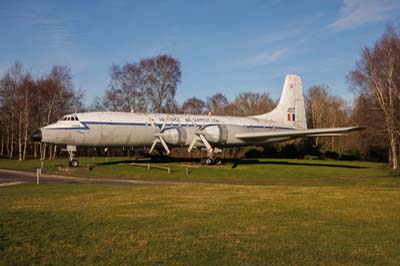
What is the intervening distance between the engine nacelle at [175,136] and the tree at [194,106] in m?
48.5

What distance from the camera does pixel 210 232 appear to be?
8758 mm

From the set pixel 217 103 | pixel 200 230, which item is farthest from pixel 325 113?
pixel 200 230

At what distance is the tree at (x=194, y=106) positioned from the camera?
82.2 metres

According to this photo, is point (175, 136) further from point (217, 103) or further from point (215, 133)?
point (217, 103)

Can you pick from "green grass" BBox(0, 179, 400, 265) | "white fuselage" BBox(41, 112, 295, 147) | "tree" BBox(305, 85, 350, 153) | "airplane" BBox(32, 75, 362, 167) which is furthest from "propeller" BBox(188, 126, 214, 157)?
"tree" BBox(305, 85, 350, 153)

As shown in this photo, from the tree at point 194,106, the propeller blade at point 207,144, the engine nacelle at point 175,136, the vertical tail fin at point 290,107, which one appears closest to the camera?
the engine nacelle at point 175,136

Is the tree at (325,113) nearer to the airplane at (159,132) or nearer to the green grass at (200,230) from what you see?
the airplane at (159,132)

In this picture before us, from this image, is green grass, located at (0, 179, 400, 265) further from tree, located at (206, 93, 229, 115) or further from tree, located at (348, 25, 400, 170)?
tree, located at (206, 93, 229, 115)

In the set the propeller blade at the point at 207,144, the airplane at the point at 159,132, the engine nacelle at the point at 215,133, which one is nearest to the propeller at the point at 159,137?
the airplane at the point at 159,132

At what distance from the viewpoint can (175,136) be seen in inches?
1268

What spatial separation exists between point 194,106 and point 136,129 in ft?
172

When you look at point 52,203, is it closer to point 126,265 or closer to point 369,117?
point 126,265

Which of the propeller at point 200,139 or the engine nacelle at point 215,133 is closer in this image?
the propeller at point 200,139

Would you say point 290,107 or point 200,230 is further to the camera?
point 290,107
